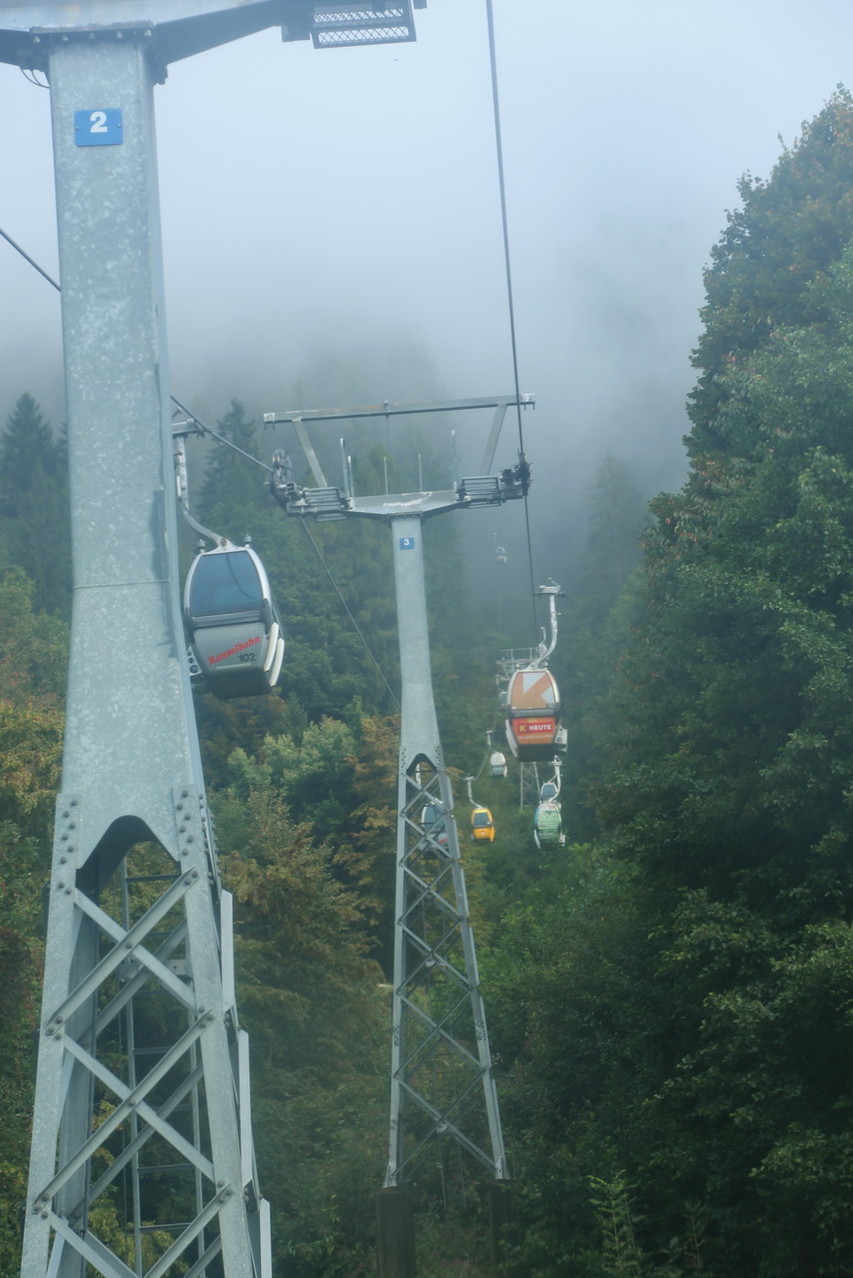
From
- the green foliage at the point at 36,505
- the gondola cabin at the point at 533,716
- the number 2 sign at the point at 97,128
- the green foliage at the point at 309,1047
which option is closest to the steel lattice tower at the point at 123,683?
the number 2 sign at the point at 97,128

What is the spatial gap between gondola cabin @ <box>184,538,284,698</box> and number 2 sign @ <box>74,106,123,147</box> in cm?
310

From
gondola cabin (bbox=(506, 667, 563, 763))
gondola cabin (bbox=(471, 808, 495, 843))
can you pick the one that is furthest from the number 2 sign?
gondola cabin (bbox=(471, 808, 495, 843))

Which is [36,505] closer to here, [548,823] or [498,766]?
[548,823]

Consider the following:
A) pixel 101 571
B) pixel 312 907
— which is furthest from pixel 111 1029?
pixel 101 571

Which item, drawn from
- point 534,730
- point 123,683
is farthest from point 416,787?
point 123,683

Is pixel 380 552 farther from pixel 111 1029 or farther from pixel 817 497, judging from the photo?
pixel 817 497

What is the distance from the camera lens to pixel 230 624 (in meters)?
9.73

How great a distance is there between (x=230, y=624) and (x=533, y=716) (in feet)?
48.7

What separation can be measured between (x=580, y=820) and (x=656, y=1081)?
42485 millimetres

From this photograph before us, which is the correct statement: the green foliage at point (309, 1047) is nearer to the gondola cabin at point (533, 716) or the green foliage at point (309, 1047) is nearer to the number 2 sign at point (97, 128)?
the gondola cabin at point (533, 716)

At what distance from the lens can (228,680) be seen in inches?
390

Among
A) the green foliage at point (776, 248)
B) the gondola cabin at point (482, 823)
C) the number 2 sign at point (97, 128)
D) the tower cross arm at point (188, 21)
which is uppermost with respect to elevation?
the green foliage at point (776, 248)

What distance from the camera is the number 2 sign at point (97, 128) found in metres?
6.77

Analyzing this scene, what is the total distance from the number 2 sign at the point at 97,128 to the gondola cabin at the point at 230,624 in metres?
3.10
